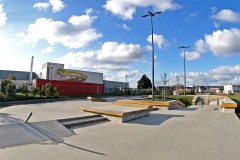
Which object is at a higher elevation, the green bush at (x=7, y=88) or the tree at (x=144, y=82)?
the tree at (x=144, y=82)

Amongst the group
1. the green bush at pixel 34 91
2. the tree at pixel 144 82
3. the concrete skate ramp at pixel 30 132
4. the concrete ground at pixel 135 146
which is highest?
the tree at pixel 144 82

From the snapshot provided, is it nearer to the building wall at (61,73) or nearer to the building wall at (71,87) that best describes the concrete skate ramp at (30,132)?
the building wall at (71,87)

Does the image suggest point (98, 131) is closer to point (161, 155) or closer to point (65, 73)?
point (161, 155)

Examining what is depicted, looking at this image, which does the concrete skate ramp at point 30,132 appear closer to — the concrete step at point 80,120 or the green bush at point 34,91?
the concrete step at point 80,120

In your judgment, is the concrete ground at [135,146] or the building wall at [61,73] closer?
the concrete ground at [135,146]

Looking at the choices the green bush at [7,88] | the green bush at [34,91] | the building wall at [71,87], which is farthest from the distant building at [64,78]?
the green bush at [7,88]

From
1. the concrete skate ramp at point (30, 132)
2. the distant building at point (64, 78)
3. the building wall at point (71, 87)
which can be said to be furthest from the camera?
the distant building at point (64, 78)

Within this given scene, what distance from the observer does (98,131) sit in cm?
922

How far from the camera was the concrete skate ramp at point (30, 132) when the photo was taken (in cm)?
704

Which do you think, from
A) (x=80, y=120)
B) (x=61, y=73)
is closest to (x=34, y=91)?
(x=80, y=120)

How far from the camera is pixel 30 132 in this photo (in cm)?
784

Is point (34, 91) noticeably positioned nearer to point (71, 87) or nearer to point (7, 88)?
point (7, 88)

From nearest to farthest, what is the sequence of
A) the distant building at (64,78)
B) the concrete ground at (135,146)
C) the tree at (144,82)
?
the concrete ground at (135,146) < the distant building at (64,78) < the tree at (144,82)

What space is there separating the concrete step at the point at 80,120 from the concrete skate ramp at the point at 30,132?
52cm
